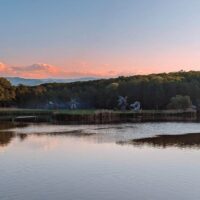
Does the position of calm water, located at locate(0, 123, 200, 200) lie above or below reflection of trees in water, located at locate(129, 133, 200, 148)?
below

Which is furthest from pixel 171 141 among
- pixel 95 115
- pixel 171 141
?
pixel 95 115

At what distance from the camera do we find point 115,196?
832 inches

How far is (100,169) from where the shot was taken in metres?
27.9

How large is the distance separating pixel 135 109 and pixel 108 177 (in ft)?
274

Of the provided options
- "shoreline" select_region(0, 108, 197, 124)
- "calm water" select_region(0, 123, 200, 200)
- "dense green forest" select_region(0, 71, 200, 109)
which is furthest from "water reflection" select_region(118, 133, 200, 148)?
"dense green forest" select_region(0, 71, 200, 109)

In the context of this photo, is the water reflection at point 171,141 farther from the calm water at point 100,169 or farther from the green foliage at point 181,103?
the green foliage at point 181,103

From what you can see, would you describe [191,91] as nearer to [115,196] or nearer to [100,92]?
[100,92]

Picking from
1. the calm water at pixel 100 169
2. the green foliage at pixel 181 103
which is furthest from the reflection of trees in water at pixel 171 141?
the green foliage at pixel 181 103

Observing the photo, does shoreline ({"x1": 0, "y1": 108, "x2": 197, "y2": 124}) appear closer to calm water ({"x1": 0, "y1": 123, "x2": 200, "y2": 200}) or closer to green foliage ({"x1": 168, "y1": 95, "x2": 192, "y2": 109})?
green foliage ({"x1": 168, "y1": 95, "x2": 192, "y2": 109})

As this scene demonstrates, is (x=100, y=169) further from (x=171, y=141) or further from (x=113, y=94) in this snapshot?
(x=113, y=94)

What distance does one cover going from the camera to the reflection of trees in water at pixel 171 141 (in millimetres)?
40531

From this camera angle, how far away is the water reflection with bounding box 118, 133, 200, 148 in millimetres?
40469

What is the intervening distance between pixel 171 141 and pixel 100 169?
17.5 m

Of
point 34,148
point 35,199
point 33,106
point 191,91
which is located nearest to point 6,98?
point 33,106
